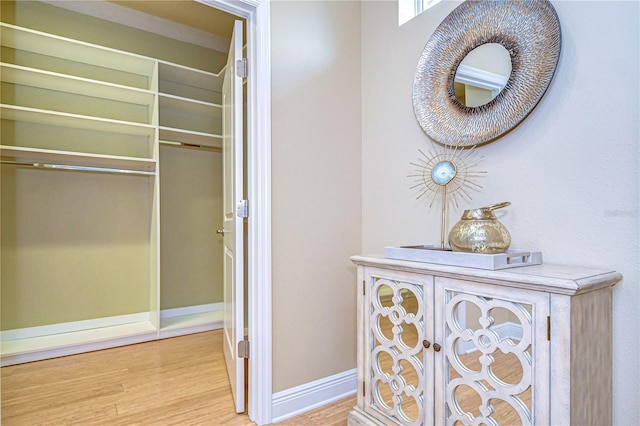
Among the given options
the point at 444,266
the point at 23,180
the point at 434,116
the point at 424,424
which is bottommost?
the point at 424,424

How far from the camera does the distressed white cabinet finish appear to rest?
3.18 ft

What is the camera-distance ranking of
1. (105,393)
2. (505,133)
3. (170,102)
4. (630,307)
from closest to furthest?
1. (630,307)
2. (505,133)
3. (105,393)
4. (170,102)

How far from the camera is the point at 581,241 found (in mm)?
1203

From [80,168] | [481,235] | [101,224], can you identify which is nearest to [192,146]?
[80,168]

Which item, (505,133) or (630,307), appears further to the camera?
(505,133)

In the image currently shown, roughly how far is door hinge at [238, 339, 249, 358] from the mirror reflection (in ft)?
5.05

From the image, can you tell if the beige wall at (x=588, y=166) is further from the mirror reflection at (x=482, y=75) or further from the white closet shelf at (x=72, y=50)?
the white closet shelf at (x=72, y=50)

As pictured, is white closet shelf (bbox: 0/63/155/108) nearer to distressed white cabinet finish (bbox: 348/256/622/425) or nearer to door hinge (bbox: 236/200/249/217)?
door hinge (bbox: 236/200/249/217)

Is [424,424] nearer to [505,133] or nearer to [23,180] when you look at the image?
[505,133]

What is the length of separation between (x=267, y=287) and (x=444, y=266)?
857 mm

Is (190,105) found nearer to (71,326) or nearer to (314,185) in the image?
(314,185)

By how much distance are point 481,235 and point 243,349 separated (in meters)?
1.25

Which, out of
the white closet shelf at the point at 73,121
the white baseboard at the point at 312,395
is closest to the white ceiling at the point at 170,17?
the white closet shelf at the point at 73,121

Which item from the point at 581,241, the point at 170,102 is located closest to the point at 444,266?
the point at 581,241
